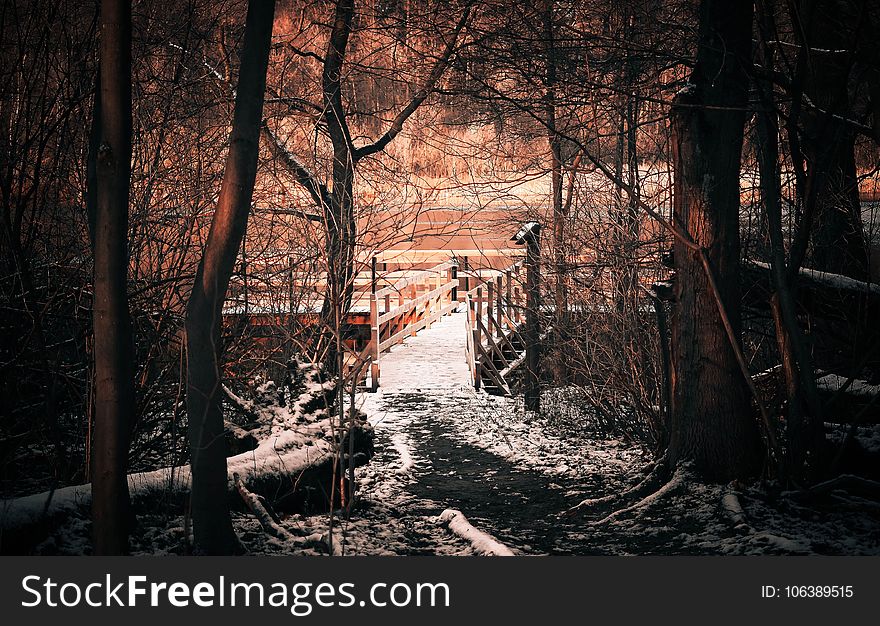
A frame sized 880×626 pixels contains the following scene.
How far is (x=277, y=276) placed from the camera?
29.7 ft

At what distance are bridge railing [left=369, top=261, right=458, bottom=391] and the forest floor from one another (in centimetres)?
226

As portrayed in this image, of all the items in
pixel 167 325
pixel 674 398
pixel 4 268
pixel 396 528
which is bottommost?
pixel 396 528

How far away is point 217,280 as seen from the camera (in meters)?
4.40

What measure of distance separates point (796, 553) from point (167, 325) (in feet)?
15.6

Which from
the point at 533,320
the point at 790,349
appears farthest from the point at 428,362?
the point at 790,349

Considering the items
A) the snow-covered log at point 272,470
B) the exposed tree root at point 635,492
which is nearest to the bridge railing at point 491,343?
the snow-covered log at point 272,470

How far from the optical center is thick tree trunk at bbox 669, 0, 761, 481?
5855mm

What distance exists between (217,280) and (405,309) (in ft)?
33.4

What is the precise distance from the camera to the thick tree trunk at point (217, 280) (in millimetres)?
4414

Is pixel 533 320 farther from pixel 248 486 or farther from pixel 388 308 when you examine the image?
pixel 388 308

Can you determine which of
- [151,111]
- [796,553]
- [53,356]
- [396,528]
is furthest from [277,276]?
[796,553]

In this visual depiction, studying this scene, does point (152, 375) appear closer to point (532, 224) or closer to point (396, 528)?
point (396, 528)

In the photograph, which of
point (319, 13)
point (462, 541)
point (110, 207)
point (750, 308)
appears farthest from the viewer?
point (319, 13)

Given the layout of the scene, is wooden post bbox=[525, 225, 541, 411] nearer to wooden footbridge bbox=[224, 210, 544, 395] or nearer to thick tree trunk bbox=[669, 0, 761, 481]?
wooden footbridge bbox=[224, 210, 544, 395]
